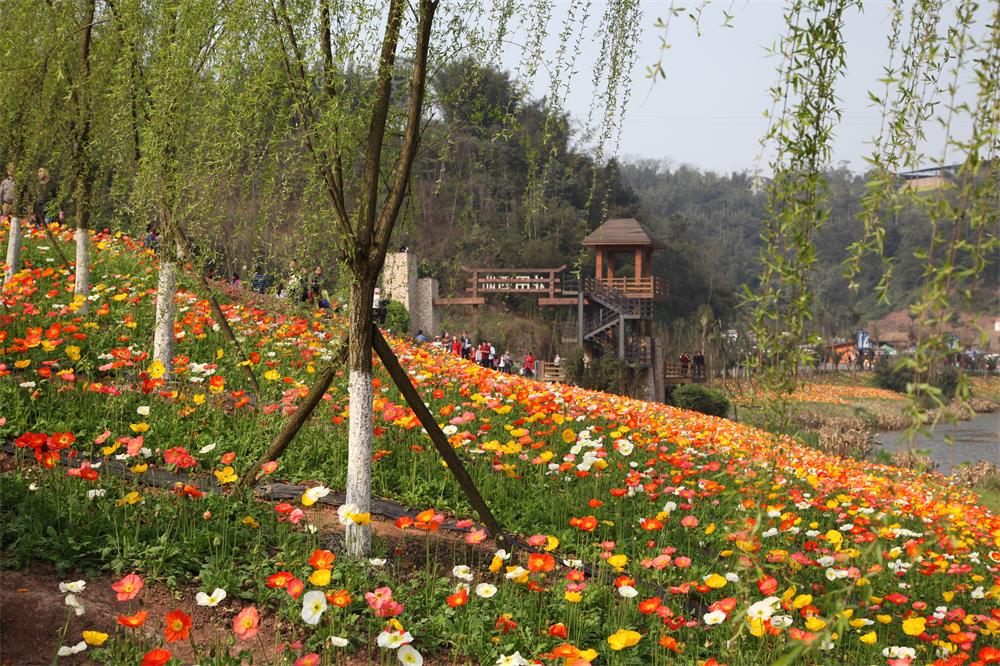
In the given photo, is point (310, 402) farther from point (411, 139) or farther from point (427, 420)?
point (411, 139)

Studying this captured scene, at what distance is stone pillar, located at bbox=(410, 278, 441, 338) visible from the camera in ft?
83.6

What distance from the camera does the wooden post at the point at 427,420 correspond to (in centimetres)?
409

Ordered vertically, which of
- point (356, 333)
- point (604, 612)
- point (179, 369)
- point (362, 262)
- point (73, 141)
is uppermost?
point (73, 141)

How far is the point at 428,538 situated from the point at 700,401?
19.1 m

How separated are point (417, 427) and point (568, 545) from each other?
5.42ft

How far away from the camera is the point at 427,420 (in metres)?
4.10

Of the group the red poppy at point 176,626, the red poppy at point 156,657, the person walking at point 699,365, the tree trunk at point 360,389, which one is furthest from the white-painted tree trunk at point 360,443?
the person walking at point 699,365

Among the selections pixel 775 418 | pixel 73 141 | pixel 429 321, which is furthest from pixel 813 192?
pixel 429 321

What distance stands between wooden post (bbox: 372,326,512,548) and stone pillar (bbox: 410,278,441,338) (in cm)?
2110

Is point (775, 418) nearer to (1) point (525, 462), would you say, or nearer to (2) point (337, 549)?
(2) point (337, 549)

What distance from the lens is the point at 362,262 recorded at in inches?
163

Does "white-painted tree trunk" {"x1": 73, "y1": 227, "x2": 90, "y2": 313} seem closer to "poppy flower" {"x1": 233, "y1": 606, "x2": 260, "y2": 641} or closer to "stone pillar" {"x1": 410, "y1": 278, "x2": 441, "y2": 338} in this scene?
"poppy flower" {"x1": 233, "y1": 606, "x2": 260, "y2": 641}

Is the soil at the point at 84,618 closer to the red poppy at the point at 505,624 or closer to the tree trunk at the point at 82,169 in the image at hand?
the red poppy at the point at 505,624

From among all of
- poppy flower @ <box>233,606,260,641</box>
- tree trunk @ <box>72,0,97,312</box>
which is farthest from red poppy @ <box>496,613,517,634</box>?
tree trunk @ <box>72,0,97,312</box>
